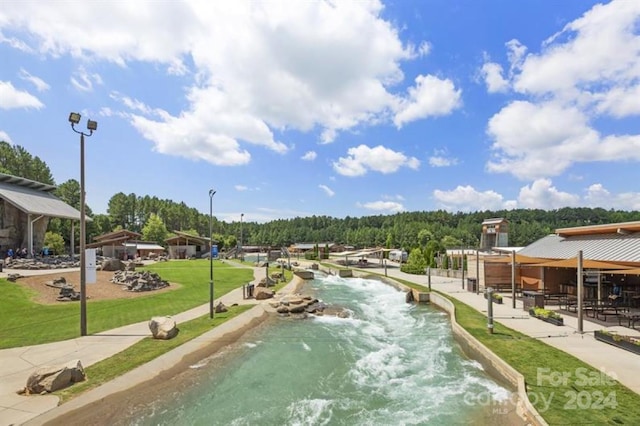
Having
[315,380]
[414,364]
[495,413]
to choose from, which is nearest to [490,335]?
[414,364]

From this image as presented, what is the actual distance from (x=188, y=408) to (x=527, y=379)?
945 cm

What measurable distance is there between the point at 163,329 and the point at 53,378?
16.9ft

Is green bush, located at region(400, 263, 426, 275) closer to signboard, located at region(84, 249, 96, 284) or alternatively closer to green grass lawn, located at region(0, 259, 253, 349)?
green grass lawn, located at region(0, 259, 253, 349)

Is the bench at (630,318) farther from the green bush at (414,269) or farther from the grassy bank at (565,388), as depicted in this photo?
the green bush at (414,269)

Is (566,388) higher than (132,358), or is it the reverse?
(566,388)

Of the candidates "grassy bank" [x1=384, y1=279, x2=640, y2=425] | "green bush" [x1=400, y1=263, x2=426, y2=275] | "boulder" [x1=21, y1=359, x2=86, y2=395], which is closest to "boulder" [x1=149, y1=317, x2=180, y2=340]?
"boulder" [x1=21, y1=359, x2=86, y2=395]

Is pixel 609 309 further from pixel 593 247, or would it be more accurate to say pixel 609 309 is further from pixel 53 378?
pixel 53 378

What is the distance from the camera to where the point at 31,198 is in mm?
41781

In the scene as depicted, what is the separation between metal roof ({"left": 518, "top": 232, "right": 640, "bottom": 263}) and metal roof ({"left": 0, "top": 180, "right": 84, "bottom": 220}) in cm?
4813

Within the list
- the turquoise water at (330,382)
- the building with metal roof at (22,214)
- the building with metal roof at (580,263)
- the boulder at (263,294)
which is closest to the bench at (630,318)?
the building with metal roof at (580,263)

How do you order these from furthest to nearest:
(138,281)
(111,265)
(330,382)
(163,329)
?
(111,265) < (138,281) < (163,329) < (330,382)

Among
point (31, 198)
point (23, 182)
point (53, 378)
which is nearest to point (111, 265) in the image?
point (31, 198)

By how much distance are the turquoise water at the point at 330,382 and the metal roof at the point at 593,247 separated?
9865 millimetres

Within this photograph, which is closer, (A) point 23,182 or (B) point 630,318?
(B) point 630,318
